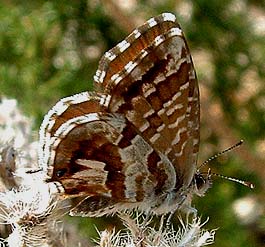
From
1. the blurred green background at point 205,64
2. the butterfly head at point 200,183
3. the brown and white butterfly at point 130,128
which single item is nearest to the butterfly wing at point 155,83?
the brown and white butterfly at point 130,128

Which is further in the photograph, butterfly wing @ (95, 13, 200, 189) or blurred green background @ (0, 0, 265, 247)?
blurred green background @ (0, 0, 265, 247)

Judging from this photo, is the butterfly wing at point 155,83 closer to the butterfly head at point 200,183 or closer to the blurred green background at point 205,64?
the butterfly head at point 200,183

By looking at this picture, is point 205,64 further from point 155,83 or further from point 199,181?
point 155,83

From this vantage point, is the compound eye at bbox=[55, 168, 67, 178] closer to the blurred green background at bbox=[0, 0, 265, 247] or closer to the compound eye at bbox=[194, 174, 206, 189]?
the compound eye at bbox=[194, 174, 206, 189]

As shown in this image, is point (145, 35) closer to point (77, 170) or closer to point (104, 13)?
point (77, 170)

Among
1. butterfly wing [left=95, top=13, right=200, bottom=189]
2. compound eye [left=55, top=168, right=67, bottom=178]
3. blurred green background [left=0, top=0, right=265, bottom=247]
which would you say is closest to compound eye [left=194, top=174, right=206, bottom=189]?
butterfly wing [left=95, top=13, right=200, bottom=189]

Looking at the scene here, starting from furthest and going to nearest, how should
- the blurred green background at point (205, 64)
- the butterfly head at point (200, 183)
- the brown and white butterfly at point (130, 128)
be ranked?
the blurred green background at point (205, 64), the butterfly head at point (200, 183), the brown and white butterfly at point (130, 128)
